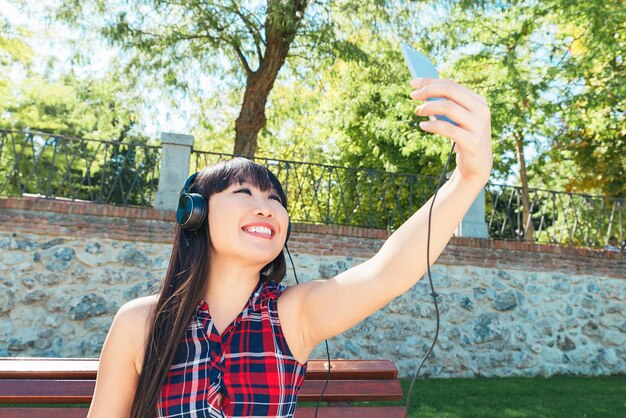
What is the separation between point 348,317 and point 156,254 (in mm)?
5341

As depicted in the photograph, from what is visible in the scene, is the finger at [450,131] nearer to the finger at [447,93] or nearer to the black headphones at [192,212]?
the finger at [447,93]

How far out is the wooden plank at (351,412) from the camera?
2336 mm

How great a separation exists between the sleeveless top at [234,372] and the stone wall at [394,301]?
5.07m

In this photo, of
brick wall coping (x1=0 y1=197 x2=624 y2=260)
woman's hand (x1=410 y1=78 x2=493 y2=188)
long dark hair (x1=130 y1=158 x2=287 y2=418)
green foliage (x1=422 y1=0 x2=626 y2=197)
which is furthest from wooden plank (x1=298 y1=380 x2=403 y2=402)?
green foliage (x1=422 y1=0 x2=626 y2=197)

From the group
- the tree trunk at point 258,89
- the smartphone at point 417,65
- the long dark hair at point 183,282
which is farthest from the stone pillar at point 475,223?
the smartphone at point 417,65

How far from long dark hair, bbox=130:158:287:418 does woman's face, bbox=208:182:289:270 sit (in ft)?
0.17

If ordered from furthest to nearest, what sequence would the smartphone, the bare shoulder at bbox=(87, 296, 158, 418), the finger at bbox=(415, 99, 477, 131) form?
1. the bare shoulder at bbox=(87, 296, 158, 418)
2. the smartphone
3. the finger at bbox=(415, 99, 477, 131)

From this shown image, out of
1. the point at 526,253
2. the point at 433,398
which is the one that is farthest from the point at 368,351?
the point at 526,253

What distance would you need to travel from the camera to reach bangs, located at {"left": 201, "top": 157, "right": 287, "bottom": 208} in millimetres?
1694

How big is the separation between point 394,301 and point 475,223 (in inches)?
63.6

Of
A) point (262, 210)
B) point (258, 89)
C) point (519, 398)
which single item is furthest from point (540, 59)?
point (262, 210)

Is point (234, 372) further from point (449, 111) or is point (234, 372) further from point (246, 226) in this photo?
point (449, 111)

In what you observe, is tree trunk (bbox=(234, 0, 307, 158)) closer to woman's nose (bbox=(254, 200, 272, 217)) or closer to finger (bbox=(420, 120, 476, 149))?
woman's nose (bbox=(254, 200, 272, 217))

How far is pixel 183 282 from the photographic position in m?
1.65
